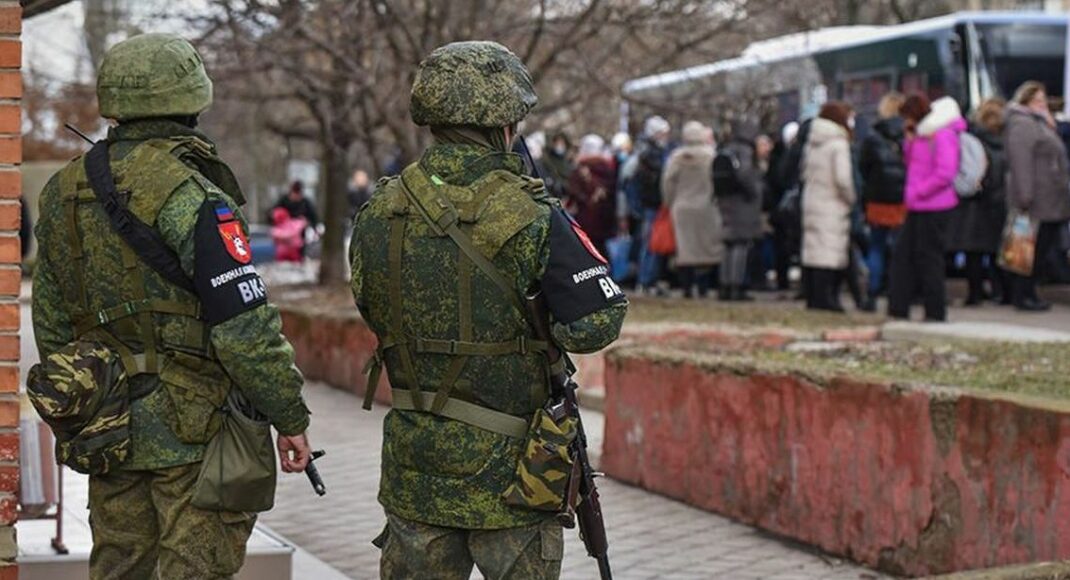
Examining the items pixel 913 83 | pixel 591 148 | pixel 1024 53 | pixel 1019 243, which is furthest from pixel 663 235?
pixel 1024 53

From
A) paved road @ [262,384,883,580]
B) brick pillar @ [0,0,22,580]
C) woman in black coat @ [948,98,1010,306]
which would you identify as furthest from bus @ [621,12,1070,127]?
brick pillar @ [0,0,22,580]

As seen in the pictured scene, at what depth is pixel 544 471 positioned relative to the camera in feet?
14.5

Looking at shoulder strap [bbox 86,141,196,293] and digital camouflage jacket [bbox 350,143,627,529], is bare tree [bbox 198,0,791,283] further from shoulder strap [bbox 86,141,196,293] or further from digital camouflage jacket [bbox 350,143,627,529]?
digital camouflage jacket [bbox 350,143,627,529]

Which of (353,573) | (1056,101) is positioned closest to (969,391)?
(353,573)

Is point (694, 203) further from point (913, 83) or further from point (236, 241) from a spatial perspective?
point (236, 241)

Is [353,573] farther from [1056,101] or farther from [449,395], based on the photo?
[1056,101]

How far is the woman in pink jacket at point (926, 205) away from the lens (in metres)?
14.3

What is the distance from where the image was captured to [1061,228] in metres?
17.0

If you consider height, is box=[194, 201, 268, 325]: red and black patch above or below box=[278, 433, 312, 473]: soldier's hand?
above

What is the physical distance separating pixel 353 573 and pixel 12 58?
10.5 feet

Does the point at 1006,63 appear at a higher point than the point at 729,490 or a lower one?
higher

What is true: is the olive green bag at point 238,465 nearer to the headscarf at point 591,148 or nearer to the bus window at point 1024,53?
the headscarf at point 591,148

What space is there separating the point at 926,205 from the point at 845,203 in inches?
58.3

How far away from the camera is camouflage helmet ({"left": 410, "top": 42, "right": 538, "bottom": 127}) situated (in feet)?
14.8
